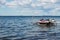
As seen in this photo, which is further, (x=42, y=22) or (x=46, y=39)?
Result: (x=42, y=22)

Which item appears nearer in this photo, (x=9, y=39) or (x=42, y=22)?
(x=9, y=39)

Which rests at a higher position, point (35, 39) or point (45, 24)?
point (45, 24)

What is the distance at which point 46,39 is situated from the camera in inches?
1335

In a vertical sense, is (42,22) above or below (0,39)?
above

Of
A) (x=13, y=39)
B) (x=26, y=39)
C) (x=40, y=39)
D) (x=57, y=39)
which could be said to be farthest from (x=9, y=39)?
(x=57, y=39)

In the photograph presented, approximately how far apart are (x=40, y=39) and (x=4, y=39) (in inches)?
231

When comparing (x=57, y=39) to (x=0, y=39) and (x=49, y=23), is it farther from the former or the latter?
(x=49, y=23)

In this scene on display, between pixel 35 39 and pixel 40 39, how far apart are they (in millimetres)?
887

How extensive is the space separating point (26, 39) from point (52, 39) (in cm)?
435

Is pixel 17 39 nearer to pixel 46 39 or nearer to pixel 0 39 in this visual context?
pixel 0 39

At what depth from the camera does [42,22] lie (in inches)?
2603

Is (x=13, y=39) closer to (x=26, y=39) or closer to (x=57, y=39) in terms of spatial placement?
(x=26, y=39)

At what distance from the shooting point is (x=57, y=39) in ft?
111

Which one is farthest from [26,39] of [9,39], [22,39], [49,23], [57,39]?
[49,23]
